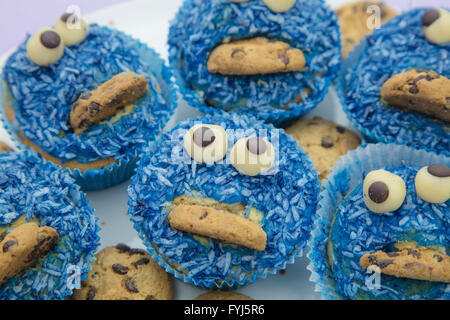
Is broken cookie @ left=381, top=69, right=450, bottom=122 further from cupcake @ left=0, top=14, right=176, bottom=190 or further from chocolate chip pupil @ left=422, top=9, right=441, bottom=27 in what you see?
cupcake @ left=0, top=14, right=176, bottom=190

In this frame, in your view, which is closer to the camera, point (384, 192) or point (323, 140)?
point (384, 192)

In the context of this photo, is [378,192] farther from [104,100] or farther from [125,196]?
[125,196]

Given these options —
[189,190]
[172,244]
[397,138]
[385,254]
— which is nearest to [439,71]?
[397,138]

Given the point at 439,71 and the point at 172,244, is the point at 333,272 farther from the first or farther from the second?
the point at 439,71

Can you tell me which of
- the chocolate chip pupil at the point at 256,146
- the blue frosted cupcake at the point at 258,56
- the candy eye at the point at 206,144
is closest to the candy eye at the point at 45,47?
the blue frosted cupcake at the point at 258,56

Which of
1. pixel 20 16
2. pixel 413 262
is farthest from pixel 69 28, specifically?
pixel 20 16

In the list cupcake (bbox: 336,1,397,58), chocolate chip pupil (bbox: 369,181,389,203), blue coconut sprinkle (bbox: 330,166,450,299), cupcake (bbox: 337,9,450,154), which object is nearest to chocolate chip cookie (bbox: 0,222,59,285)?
blue coconut sprinkle (bbox: 330,166,450,299)
